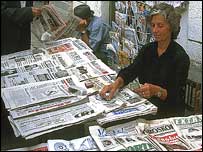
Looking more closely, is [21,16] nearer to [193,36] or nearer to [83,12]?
[83,12]

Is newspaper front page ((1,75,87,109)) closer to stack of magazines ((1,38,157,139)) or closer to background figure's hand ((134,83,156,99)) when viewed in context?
stack of magazines ((1,38,157,139))

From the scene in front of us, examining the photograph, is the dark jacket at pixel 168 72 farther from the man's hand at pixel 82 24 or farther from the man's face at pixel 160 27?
the man's hand at pixel 82 24

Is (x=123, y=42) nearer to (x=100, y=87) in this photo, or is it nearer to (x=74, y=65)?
(x=74, y=65)

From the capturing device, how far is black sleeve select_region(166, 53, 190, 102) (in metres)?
1.04

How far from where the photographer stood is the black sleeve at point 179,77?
1.04m

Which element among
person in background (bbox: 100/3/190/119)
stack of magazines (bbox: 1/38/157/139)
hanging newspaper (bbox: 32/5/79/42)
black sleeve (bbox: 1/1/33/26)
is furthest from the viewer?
hanging newspaper (bbox: 32/5/79/42)

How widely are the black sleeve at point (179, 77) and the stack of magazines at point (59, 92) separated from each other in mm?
150

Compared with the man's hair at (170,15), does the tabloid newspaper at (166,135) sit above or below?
below

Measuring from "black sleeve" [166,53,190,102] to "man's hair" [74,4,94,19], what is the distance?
37cm

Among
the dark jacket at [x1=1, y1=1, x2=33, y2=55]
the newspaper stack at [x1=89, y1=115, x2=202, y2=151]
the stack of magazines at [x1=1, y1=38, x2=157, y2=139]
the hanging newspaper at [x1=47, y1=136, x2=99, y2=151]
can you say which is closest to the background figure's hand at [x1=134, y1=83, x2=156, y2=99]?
the stack of magazines at [x1=1, y1=38, x2=157, y2=139]

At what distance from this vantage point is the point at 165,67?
1.08 metres

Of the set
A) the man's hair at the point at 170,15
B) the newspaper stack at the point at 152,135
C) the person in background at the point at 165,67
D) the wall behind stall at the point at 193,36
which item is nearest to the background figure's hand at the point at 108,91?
the person in background at the point at 165,67

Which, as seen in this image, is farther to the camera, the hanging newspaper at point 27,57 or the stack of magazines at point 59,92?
the hanging newspaper at point 27,57

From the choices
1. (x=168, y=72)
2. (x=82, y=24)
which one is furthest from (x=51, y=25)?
(x=168, y=72)
